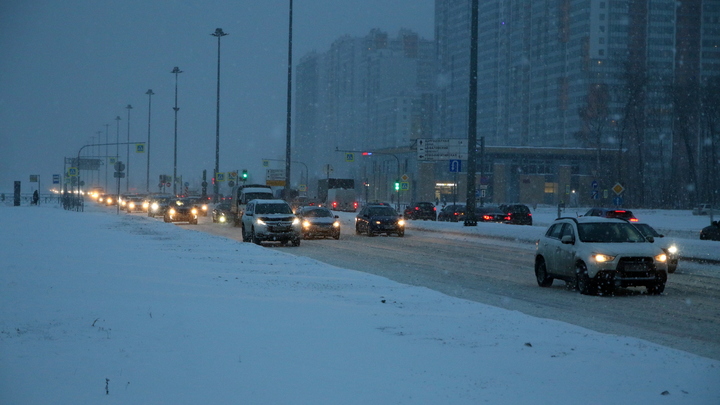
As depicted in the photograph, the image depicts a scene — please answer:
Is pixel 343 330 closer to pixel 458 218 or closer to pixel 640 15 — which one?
pixel 458 218

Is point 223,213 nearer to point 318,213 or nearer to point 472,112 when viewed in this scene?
point 318,213

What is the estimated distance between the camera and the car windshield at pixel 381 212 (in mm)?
36844

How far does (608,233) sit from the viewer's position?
16.0 m

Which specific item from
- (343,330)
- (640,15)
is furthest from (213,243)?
(640,15)

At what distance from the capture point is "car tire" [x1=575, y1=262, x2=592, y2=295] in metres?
14.9

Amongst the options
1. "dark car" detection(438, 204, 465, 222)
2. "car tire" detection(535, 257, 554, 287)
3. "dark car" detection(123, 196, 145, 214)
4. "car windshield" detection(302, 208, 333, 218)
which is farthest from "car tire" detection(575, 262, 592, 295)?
"dark car" detection(123, 196, 145, 214)

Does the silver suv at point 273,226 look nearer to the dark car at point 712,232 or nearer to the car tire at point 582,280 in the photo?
the car tire at point 582,280

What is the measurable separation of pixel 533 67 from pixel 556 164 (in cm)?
5977

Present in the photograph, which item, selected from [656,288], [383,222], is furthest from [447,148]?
[656,288]

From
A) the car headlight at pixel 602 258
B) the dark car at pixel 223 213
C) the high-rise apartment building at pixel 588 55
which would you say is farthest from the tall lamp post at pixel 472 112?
the high-rise apartment building at pixel 588 55

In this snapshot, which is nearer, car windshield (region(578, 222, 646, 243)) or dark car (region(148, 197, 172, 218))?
car windshield (region(578, 222, 646, 243))

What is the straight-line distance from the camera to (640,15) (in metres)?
151

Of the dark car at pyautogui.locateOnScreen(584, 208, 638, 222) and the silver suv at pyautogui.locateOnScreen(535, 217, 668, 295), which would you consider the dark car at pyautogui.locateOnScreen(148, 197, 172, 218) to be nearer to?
the dark car at pyautogui.locateOnScreen(584, 208, 638, 222)

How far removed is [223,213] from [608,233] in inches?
1484
